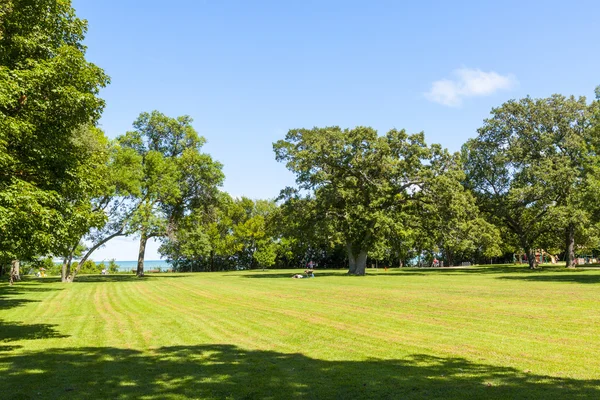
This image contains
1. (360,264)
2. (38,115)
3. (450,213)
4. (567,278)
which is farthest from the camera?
(360,264)

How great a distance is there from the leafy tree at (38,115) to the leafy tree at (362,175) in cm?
3049

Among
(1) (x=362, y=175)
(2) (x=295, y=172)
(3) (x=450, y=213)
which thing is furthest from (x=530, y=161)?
(2) (x=295, y=172)

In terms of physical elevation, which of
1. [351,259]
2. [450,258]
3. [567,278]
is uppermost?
[351,259]

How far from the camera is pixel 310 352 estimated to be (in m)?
9.52

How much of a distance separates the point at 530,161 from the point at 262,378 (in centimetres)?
5422

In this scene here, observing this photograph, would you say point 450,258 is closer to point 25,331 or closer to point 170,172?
point 170,172

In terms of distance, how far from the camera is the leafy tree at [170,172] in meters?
45.0

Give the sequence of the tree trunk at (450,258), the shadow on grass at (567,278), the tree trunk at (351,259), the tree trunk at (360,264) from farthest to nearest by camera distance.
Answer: the tree trunk at (450,258) < the tree trunk at (351,259) < the tree trunk at (360,264) < the shadow on grass at (567,278)

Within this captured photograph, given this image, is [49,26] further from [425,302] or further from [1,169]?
[425,302]

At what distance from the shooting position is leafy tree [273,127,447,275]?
4256 centimetres

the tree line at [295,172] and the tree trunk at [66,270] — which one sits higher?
the tree line at [295,172]

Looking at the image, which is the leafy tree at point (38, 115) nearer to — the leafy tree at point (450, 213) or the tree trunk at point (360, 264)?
the leafy tree at point (450, 213)

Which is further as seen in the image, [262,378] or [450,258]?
[450,258]

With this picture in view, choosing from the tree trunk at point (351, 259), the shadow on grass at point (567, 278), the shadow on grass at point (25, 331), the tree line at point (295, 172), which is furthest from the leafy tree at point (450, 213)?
the shadow on grass at point (25, 331)
